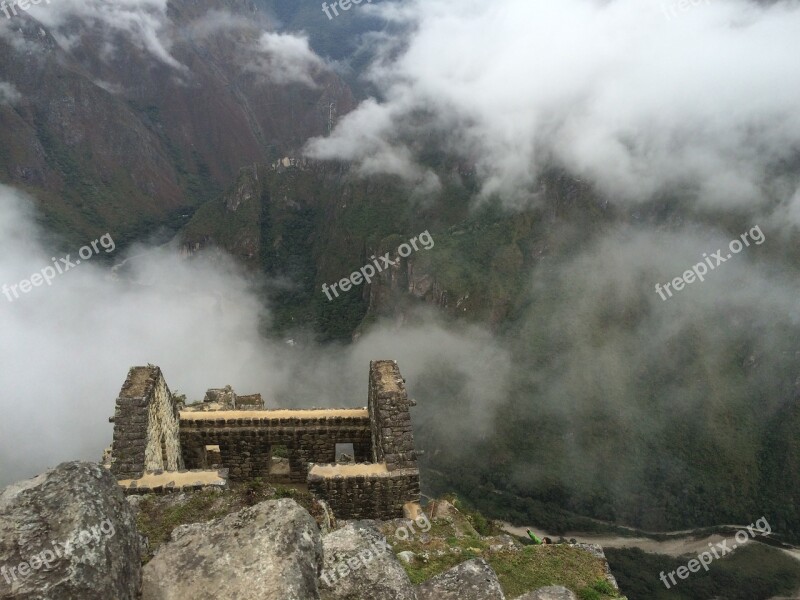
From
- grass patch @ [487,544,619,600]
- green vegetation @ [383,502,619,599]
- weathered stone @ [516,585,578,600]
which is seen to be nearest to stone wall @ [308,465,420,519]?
green vegetation @ [383,502,619,599]

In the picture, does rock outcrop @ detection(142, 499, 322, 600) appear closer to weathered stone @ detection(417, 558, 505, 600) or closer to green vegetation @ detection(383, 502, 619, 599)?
weathered stone @ detection(417, 558, 505, 600)

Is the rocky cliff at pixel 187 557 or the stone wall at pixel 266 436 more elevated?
the stone wall at pixel 266 436

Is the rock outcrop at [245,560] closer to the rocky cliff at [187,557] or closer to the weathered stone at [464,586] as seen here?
the rocky cliff at [187,557]

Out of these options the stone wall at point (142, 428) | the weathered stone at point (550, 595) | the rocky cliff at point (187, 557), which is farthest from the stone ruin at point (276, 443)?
the rocky cliff at point (187, 557)

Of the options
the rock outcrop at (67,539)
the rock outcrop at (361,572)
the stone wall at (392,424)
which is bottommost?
the rock outcrop at (361,572)

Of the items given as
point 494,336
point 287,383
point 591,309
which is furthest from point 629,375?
point 287,383

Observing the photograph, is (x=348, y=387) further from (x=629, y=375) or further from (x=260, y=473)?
(x=260, y=473)
